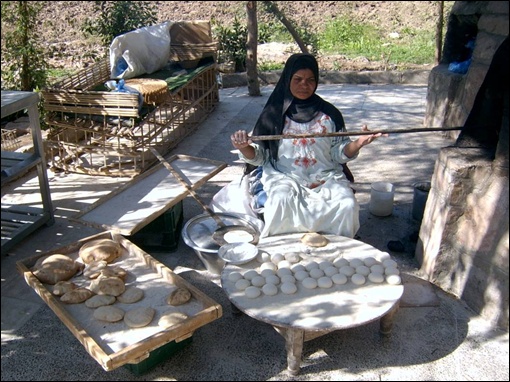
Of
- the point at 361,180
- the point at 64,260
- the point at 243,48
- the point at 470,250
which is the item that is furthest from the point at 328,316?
the point at 243,48

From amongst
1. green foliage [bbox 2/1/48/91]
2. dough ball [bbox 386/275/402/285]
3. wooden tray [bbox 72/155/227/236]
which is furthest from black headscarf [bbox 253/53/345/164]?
green foliage [bbox 2/1/48/91]

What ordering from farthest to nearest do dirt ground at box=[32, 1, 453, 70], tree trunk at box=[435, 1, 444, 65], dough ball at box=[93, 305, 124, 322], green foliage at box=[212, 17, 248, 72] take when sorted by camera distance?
dirt ground at box=[32, 1, 453, 70] → green foliage at box=[212, 17, 248, 72] → tree trunk at box=[435, 1, 444, 65] → dough ball at box=[93, 305, 124, 322]

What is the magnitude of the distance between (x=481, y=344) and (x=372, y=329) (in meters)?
0.64

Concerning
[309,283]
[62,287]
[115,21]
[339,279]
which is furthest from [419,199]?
[115,21]

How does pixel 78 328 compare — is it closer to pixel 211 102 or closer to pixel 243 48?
pixel 211 102

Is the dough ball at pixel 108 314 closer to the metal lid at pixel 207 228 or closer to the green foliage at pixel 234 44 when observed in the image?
the metal lid at pixel 207 228

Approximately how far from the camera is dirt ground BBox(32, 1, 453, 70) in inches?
465

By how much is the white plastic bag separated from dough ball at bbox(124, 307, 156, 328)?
4435 millimetres

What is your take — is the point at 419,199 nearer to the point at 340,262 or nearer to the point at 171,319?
the point at 340,262

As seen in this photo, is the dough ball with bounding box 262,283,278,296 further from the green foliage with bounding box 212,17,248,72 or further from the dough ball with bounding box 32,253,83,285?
the green foliage with bounding box 212,17,248,72

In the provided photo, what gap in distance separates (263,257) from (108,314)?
100cm

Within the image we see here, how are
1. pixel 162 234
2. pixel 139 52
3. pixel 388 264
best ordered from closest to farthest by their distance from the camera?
pixel 388 264 < pixel 162 234 < pixel 139 52

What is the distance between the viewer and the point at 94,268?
3.36 metres

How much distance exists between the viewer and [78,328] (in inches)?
108
